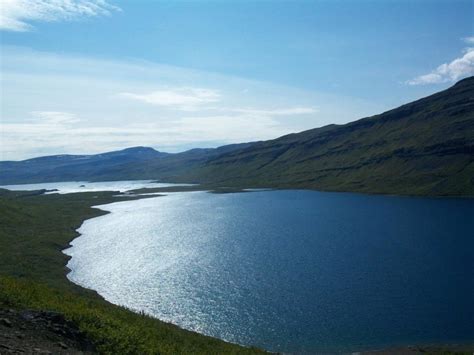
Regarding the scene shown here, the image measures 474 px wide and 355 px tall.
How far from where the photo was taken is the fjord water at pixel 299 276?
5978cm

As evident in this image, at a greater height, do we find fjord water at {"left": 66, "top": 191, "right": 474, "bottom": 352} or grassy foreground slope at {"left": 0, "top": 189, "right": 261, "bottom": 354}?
grassy foreground slope at {"left": 0, "top": 189, "right": 261, "bottom": 354}

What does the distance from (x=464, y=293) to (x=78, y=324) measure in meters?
67.3

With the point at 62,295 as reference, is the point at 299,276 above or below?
below

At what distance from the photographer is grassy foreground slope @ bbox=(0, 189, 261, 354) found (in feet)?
94.1

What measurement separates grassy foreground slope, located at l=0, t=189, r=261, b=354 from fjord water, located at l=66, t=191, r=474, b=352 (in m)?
8.05

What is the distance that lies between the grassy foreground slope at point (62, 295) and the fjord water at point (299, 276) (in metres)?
8.05

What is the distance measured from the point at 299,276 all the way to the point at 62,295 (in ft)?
181

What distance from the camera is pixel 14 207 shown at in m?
164

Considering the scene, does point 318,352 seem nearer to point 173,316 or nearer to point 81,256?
point 173,316

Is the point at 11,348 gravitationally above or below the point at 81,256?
above

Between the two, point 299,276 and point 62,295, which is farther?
Result: point 299,276

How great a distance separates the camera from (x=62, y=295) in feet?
128

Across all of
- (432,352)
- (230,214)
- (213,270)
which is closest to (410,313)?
(432,352)

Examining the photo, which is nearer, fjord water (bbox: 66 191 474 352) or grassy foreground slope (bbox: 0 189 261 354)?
grassy foreground slope (bbox: 0 189 261 354)
